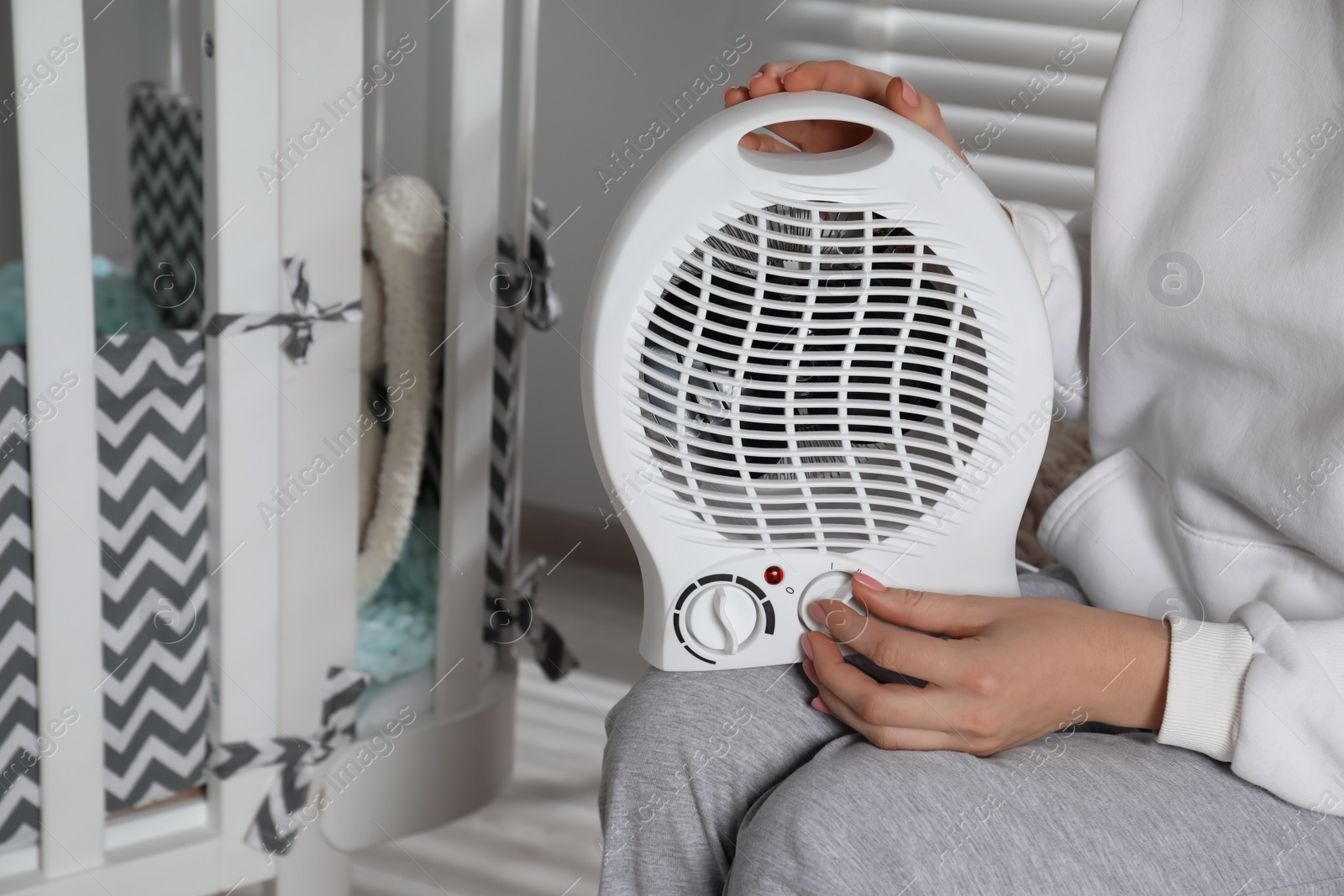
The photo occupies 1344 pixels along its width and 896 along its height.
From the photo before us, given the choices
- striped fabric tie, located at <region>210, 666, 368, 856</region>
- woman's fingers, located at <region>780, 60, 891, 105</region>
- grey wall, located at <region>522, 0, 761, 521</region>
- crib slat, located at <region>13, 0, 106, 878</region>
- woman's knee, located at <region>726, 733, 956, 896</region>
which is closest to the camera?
woman's knee, located at <region>726, 733, 956, 896</region>

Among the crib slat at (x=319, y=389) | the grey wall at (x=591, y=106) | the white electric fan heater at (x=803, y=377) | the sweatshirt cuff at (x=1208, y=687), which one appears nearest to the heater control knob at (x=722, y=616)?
the white electric fan heater at (x=803, y=377)

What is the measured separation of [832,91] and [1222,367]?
0.89 feet

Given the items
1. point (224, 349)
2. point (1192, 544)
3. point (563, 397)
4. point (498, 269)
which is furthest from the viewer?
point (563, 397)

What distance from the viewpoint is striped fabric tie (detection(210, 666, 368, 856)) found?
90 cm

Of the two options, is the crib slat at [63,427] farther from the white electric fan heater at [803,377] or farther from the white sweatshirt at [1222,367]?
the white sweatshirt at [1222,367]

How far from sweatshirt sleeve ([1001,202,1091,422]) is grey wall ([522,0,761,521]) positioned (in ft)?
3.02

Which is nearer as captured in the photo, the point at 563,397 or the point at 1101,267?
the point at 1101,267

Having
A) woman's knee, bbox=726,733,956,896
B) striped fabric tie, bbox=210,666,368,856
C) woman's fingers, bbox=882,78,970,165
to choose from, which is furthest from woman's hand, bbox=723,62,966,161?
striped fabric tie, bbox=210,666,368,856

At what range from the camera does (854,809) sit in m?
0.51

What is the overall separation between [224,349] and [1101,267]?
0.62 meters

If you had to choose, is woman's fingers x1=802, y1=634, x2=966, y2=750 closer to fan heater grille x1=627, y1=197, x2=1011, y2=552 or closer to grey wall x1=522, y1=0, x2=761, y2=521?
fan heater grille x1=627, y1=197, x2=1011, y2=552

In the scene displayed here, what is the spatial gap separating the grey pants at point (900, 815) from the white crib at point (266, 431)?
420 mm

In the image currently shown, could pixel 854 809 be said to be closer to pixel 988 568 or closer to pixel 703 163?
pixel 988 568

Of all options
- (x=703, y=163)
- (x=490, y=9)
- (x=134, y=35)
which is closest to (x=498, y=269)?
(x=490, y=9)
